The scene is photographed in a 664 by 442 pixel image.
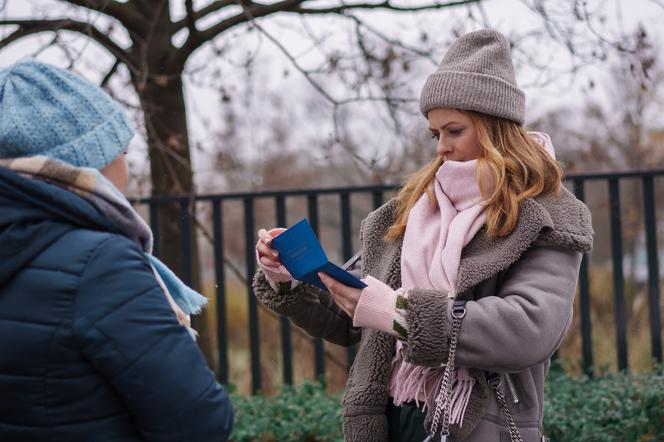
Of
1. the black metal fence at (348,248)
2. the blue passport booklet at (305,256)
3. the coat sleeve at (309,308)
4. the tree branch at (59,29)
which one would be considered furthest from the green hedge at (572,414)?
the tree branch at (59,29)

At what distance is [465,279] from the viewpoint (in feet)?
7.42

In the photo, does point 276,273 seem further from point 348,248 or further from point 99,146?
point 348,248

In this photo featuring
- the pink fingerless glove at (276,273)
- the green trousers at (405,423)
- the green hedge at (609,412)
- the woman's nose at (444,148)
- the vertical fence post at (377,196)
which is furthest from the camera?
the vertical fence post at (377,196)

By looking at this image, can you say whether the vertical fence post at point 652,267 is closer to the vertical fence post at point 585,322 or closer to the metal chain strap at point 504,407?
the vertical fence post at point 585,322

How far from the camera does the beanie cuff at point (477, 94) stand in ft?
8.02

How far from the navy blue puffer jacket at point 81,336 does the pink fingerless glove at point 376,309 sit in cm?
64

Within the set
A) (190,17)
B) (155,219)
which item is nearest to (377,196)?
(155,219)

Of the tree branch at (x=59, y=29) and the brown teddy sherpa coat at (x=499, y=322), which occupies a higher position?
the tree branch at (x=59, y=29)

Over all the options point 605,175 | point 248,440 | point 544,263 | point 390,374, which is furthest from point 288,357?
point 544,263

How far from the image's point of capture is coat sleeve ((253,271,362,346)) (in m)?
2.67

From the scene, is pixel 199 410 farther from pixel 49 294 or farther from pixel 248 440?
pixel 248 440

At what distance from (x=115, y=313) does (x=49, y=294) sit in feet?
0.44

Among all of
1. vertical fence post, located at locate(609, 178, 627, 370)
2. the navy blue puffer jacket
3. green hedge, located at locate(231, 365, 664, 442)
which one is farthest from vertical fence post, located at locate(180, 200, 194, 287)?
the navy blue puffer jacket

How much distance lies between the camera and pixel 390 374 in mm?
2475
